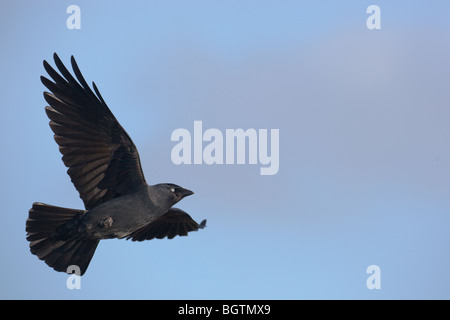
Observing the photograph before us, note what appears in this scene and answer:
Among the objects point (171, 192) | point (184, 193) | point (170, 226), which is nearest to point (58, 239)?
point (171, 192)

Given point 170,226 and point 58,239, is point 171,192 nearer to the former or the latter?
point 58,239

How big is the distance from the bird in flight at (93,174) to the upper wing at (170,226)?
252 cm

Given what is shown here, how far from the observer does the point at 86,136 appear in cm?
1934

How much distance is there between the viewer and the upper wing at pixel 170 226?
72.2 ft

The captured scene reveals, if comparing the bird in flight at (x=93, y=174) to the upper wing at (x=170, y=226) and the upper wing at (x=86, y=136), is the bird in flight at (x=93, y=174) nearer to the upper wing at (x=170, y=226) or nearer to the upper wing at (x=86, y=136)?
Answer: the upper wing at (x=86, y=136)

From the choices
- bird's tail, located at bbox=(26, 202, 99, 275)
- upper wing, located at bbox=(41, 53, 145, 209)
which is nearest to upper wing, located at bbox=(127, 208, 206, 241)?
bird's tail, located at bbox=(26, 202, 99, 275)

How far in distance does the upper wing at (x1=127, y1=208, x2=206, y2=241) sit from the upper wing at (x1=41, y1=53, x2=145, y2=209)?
2.74 metres

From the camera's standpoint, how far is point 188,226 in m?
22.4

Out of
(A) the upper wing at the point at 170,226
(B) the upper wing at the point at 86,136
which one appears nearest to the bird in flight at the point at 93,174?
(B) the upper wing at the point at 86,136

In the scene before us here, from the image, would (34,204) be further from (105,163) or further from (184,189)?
(184,189)

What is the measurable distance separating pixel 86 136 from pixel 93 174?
787 millimetres

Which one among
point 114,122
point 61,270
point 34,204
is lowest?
point 61,270

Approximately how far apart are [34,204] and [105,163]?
1.66 metres

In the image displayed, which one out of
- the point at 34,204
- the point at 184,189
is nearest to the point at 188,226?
the point at 184,189
